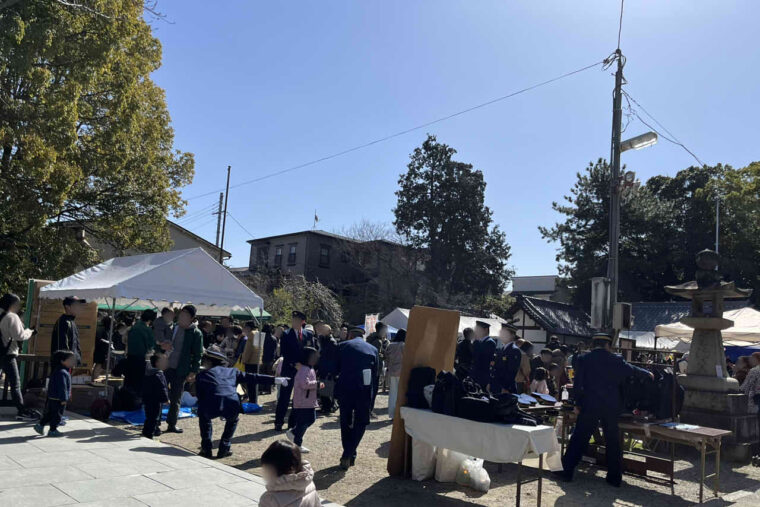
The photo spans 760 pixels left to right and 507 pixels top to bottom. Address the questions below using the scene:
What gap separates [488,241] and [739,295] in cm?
2921

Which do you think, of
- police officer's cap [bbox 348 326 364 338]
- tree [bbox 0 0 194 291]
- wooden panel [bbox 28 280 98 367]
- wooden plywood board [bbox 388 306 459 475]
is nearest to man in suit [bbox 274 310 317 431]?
police officer's cap [bbox 348 326 364 338]

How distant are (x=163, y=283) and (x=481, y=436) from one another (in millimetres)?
6387

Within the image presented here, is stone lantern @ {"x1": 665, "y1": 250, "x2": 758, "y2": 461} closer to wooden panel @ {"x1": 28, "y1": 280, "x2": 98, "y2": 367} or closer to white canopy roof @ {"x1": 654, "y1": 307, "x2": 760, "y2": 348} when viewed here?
white canopy roof @ {"x1": 654, "y1": 307, "x2": 760, "y2": 348}

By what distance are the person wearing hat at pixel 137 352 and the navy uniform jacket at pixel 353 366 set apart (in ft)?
13.9

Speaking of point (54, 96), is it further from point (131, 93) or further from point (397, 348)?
point (397, 348)

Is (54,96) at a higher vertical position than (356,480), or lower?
higher

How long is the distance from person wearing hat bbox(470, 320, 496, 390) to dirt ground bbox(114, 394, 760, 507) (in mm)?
2170

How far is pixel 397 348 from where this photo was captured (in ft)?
37.3

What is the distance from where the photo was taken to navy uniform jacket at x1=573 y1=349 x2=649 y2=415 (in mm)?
6527

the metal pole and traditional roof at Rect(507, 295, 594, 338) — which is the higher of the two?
the metal pole

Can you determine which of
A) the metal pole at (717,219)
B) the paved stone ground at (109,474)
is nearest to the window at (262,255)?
the metal pole at (717,219)

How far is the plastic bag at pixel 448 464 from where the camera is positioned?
6.29 m

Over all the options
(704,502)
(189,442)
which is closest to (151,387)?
(189,442)

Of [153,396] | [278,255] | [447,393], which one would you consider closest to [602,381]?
[447,393]
